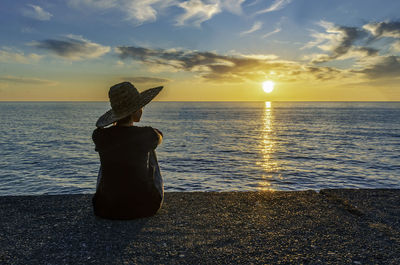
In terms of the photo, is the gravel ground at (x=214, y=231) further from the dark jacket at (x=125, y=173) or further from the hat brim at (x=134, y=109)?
the hat brim at (x=134, y=109)

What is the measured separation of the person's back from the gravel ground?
284 millimetres

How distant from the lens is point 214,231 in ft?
16.1

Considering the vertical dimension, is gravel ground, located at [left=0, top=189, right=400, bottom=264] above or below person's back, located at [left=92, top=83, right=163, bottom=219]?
below

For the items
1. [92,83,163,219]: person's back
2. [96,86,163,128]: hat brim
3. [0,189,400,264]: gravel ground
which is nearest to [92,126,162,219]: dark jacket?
[92,83,163,219]: person's back

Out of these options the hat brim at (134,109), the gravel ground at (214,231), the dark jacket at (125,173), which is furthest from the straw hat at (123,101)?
the gravel ground at (214,231)

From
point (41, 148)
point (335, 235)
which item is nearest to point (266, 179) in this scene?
point (335, 235)

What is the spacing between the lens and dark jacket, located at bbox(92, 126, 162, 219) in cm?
467

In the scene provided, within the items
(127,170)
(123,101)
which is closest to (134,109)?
(123,101)

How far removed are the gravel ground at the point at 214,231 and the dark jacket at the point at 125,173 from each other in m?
0.28

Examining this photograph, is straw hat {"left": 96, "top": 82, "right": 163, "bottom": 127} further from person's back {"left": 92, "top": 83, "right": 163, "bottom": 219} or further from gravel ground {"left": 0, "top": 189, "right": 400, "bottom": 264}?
gravel ground {"left": 0, "top": 189, "right": 400, "bottom": 264}

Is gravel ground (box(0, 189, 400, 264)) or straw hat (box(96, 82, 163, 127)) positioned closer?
gravel ground (box(0, 189, 400, 264))

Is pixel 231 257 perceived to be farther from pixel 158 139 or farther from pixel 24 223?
pixel 24 223

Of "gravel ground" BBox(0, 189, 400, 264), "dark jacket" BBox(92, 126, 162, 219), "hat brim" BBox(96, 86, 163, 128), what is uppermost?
"hat brim" BBox(96, 86, 163, 128)

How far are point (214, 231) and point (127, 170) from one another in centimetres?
177
